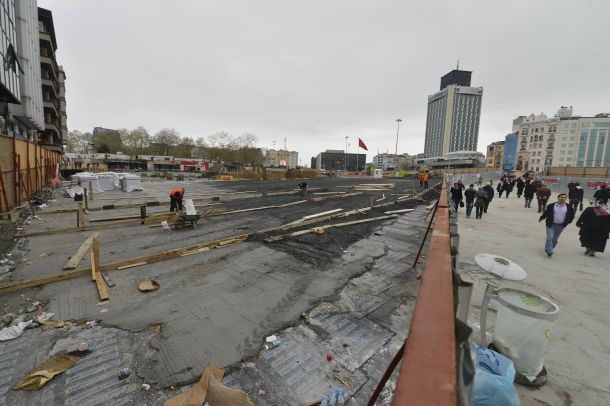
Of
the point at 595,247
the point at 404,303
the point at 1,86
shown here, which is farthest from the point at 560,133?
the point at 1,86

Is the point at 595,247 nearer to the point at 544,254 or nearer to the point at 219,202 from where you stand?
the point at 544,254

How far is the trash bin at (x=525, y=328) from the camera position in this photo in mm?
3164

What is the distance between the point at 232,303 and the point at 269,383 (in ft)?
6.69

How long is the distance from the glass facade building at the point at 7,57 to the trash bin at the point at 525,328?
96.7 feet

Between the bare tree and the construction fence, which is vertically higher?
the bare tree

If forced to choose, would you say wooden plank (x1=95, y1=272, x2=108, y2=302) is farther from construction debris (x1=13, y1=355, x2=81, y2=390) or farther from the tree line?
the tree line

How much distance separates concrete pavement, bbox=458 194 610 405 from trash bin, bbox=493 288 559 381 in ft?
1.01

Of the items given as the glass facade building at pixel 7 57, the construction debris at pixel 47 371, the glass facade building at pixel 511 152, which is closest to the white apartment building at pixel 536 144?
the glass facade building at pixel 511 152

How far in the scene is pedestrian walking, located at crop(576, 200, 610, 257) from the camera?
321 inches

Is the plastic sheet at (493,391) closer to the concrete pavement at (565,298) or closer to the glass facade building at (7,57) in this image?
the concrete pavement at (565,298)

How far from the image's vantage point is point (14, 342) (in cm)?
386

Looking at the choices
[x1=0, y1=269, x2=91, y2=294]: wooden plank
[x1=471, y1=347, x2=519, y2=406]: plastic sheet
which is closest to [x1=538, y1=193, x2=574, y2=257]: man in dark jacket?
[x1=471, y1=347, x2=519, y2=406]: plastic sheet

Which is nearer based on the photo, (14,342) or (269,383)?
(269,383)

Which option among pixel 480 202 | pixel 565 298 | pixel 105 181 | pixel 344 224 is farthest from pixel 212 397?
pixel 105 181
